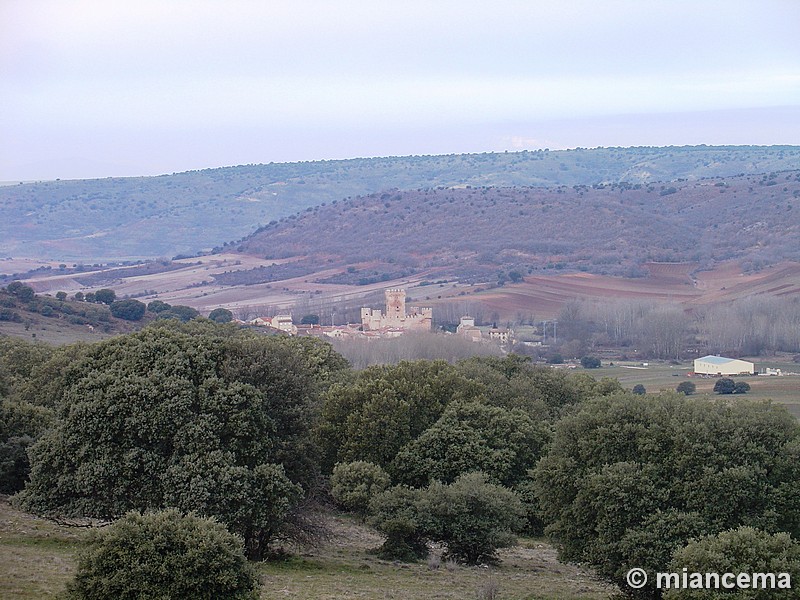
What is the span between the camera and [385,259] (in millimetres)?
174625

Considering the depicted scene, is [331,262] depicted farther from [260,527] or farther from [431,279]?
[260,527]

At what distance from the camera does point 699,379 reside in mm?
73875

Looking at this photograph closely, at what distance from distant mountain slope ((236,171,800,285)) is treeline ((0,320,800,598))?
406 ft

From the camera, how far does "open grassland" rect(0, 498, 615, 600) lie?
53.0 ft

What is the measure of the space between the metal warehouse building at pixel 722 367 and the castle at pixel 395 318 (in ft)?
84.7

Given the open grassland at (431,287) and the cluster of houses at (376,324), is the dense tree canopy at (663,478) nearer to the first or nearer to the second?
the cluster of houses at (376,324)

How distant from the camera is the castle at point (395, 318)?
9719 centimetres

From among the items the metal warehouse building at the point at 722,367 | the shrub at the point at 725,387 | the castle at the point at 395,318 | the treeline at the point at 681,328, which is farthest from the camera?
the castle at the point at 395,318

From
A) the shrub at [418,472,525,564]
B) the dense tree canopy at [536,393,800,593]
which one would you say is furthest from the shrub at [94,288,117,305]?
the dense tree canopy at [536,393,800,593]

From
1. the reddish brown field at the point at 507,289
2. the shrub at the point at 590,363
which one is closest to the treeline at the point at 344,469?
the shrub at the point at 590,363

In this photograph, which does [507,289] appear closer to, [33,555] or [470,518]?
[470,518]

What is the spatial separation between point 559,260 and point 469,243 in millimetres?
23105

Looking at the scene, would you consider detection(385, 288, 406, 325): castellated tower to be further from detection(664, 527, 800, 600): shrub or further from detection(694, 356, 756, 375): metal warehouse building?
detection(664, 527, 800, 600): shrub

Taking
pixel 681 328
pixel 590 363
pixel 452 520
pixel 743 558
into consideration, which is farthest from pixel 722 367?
pixel 743 558
